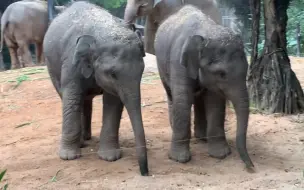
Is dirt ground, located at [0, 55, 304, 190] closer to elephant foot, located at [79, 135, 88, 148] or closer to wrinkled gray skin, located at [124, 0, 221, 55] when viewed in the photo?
elephant foot, located at [79, 135, 88, 148]

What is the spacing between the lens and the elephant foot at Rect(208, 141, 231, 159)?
16.7 ft

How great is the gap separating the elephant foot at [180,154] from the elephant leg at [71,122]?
2.93 feet

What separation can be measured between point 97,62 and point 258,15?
10.6 ft

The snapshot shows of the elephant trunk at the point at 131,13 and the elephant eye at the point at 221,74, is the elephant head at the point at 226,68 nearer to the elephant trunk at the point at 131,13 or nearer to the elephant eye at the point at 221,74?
the elephant eye at the point at 221,74

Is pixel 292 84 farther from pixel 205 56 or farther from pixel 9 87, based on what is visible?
pixel 9 87

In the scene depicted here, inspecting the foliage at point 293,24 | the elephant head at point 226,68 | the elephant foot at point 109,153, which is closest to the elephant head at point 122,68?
the elephant head at point 226,68

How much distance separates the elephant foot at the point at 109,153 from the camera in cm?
500

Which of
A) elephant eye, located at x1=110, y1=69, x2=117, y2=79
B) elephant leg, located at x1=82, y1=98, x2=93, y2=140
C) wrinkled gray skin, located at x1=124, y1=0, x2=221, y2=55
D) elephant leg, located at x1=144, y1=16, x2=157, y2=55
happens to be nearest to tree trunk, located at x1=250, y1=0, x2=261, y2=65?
wrinkled gray skin, located at x1=124, y1=0, x2=221, y2=55

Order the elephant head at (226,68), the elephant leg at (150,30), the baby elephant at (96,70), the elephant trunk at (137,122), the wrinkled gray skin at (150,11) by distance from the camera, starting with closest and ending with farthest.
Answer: the elephant trunk at (137,122) < the baby elephant at (96,70) < the elephant head at (226,68) < the wrinkled gray skin at (150,11) < the elephant leg at (150,30)

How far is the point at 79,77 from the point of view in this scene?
191 inches

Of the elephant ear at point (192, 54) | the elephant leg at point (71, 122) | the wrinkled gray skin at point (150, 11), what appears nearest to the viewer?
the elephant ear at point (192, 54)

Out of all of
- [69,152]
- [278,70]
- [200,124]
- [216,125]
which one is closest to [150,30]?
[278,70]

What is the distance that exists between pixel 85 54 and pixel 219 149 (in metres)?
1.57

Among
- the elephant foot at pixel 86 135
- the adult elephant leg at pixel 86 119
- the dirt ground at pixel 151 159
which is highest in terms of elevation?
the adult elephant leg at pixel 86 119
